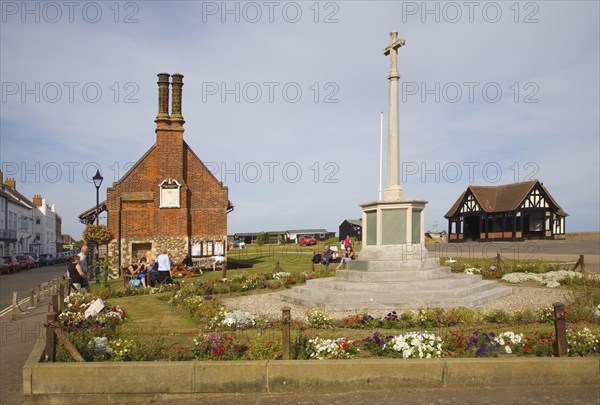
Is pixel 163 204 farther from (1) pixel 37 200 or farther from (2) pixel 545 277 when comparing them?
(1) pixel 37 200

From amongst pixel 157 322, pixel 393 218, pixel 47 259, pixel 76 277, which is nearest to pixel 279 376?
pixel 157 322

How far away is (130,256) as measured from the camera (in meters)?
29.2

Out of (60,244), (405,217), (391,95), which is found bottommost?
(60,244)

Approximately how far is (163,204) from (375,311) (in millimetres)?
21372

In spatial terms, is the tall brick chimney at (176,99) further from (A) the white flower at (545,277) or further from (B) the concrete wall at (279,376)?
(B) the concrete wall at (279,376)

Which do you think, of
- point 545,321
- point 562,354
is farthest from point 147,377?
point 545,321

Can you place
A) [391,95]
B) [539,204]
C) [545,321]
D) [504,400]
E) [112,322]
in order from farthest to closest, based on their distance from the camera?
[539,204] < [391,95] < [112,322] < [545,321] < [504,400]

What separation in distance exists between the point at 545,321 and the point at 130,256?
25.1m

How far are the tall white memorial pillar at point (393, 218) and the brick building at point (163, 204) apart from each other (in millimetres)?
18167

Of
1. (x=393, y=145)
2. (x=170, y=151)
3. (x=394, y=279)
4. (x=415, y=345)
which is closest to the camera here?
(x=415, y=345)

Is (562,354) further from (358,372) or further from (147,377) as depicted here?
(147,377)

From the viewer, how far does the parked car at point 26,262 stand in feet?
152

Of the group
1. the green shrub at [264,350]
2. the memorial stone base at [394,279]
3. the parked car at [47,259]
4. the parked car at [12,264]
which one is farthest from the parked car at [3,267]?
the green shrub at [264,350]

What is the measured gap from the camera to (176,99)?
2988cm
